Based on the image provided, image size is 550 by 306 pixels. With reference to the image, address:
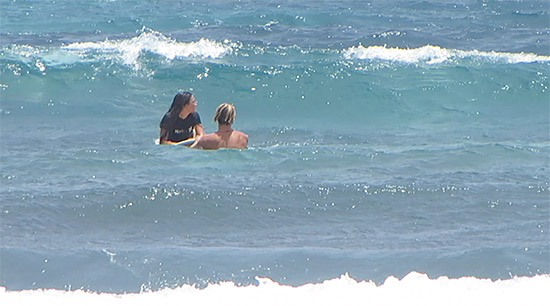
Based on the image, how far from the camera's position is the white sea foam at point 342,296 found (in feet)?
12.5

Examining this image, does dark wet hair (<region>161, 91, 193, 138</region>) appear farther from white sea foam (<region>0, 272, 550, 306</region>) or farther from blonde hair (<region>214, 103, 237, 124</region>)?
white sea foam (<region>0, 272, 550, 306</region>)

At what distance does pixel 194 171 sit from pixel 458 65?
830 cm

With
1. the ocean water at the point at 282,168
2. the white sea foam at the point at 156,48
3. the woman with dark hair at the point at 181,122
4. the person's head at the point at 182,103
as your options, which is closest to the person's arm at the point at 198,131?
the woman with dark hair at the point at 181,122

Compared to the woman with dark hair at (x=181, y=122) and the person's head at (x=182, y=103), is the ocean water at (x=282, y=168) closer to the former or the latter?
the woman with dark hair at (x=181, y=122)

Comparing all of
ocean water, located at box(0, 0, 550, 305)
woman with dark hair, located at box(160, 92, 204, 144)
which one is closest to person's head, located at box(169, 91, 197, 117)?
woman with dark hair, located at box(160, 92, 204, 144)

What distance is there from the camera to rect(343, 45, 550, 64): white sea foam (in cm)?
1567

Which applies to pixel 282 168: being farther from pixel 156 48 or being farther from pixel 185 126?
pixel 156 48

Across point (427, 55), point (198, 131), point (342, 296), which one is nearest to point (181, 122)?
point (198, 131)

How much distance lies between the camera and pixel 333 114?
41.3 feet

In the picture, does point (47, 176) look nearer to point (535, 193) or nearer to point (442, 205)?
point (442, 205)

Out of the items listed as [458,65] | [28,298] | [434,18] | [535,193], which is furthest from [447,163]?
[434,18]

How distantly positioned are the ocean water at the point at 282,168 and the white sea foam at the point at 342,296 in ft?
0.05

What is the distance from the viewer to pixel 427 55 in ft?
52.6

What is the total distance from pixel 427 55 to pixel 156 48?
493 centimetres
